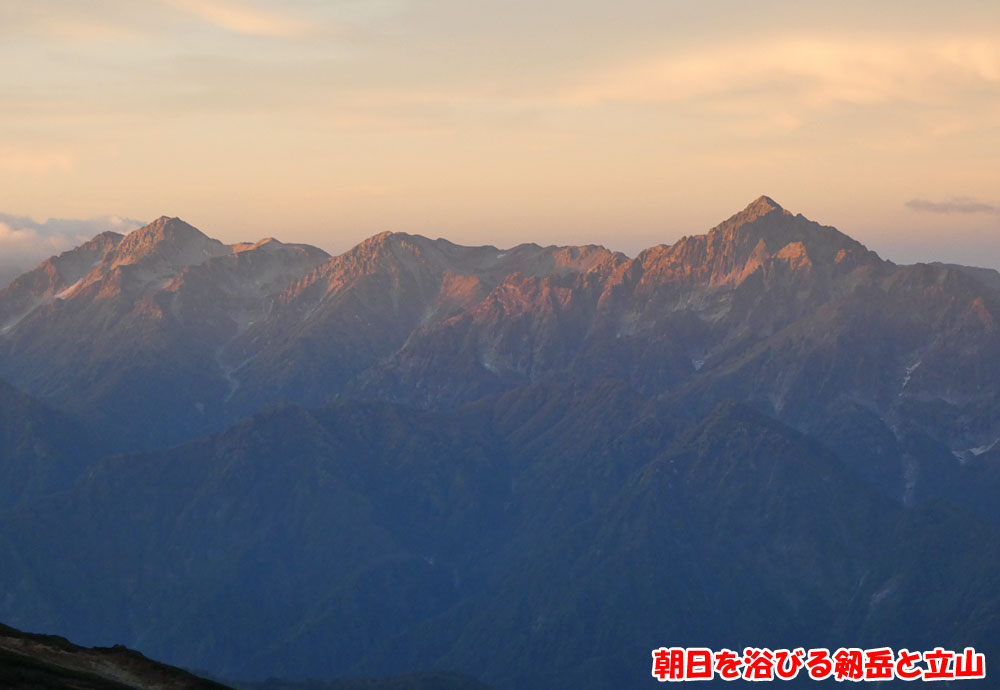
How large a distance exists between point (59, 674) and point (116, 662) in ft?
53.9

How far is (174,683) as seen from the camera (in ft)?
514

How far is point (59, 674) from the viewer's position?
485 ft

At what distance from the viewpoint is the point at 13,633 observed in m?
167

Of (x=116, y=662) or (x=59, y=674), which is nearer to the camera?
(x=59, y=674)

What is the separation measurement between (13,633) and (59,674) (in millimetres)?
21158

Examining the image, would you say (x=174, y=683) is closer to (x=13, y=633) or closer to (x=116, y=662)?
(x=116, y=662)

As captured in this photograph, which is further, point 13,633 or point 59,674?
point 13,633

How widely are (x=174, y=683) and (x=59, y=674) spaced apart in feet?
40.2

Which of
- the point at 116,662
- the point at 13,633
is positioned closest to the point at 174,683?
the point at 116,662
